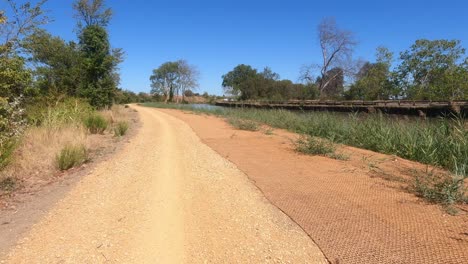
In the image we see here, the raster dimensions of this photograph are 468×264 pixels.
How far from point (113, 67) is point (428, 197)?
27.7 meters

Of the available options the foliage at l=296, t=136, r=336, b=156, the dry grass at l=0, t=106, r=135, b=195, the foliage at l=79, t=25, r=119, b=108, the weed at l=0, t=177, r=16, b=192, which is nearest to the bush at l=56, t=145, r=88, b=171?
the dry grass at l=0, t=106, r=135, b=195

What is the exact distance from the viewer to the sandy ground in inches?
143

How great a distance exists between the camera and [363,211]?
478 cm

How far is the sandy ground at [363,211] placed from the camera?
11.9 feet

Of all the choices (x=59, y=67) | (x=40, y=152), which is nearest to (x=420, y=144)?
(x=40, y=152)

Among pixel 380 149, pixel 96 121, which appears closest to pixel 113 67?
pixel 96 121

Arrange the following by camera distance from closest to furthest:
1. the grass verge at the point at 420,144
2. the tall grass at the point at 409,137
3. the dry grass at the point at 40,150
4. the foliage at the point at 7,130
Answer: the grass verge at the point at 420,144
the foliage at the point at 7,130
the dry grass at the point at 40,150
the tall grass at the point at 409,137

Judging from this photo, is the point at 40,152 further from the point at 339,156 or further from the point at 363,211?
the point at 363,211

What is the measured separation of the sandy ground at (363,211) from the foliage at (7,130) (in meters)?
5.11

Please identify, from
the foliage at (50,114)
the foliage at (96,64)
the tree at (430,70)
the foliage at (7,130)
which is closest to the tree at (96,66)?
the foliage at (96,64)

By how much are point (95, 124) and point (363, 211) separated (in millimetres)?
13467

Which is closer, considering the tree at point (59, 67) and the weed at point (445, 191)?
the weed at point (445, 191)

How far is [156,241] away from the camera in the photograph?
4.09m

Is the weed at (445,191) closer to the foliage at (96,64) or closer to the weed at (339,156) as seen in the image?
the weed at (339,156)
